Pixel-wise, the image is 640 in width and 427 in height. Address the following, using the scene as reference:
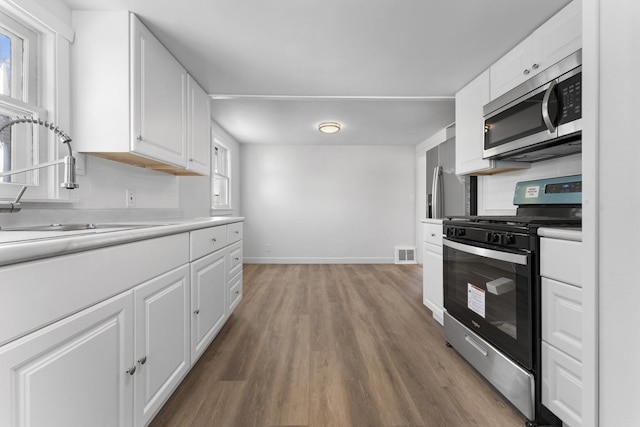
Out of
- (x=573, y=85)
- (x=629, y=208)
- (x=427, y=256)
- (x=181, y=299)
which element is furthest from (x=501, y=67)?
(x=181, y=299)

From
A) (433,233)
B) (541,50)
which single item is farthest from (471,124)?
(433,233)

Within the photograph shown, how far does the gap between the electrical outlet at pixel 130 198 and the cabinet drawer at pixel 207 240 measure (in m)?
0.60

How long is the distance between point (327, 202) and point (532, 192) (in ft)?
11.3

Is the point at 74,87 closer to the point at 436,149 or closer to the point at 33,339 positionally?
the point at 33,339

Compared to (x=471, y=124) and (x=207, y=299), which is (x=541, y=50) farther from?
(x=207, y=299)

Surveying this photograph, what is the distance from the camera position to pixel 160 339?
1255 millimetres

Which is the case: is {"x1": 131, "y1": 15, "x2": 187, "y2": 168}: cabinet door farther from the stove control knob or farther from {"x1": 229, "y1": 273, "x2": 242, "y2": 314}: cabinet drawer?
the stove control knob

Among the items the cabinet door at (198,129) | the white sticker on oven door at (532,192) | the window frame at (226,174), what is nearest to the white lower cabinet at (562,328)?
the white sticker on oven door at (532,192)

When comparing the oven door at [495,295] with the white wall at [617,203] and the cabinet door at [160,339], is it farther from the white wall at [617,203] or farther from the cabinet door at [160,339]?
the cabinet door at [160,339]

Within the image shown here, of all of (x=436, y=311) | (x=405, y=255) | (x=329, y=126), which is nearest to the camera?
(x=436, y=311)

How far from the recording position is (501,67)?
2.03 m

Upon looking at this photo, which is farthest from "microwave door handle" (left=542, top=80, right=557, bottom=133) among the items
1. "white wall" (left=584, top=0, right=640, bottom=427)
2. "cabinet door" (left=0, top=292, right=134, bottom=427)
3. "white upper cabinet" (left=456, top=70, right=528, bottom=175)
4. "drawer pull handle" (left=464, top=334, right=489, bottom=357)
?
"cabinet door" (left=0, top=292, right=134, bottom=427)

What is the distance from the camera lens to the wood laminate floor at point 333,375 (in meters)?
1.34

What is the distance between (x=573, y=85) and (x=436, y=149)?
283cm
